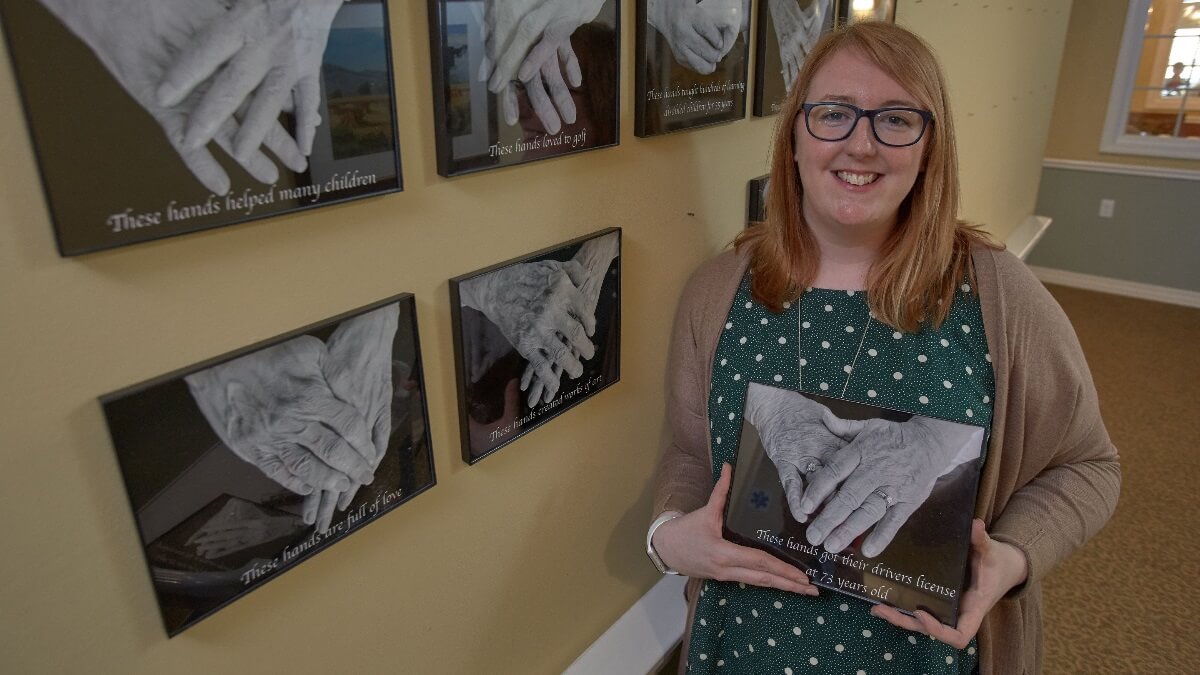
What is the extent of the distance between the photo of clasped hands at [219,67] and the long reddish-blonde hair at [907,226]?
2.22 ft

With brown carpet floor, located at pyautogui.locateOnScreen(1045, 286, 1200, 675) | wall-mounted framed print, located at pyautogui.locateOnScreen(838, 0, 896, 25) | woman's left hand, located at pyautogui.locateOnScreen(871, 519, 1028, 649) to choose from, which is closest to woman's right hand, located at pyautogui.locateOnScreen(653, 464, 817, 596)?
woman's left hand, located at pyautogui.locateOnScreen(871, 519, 1028, 649)

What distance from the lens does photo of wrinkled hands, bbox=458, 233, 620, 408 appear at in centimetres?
90

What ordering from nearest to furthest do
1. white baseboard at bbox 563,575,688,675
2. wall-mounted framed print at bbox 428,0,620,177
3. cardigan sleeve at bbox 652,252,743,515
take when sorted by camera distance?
wall-mounted framed print at bbox 428,0,620,177 → cardigan sleeve at bbox 652,252,743,515 → white baseboard at bbox 563,575,688,675

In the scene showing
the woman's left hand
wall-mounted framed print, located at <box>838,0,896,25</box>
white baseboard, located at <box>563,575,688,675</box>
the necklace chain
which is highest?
wall-mounted framed print, located at <box>838,0,896,25</box>

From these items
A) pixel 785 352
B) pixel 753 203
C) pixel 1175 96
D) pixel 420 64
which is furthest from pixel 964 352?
pixel 1175 96

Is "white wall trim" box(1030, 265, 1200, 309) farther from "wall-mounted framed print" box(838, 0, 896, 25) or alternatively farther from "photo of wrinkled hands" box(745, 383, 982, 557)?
"photo of wrinkled hands" box(745, 383, 982, 557)

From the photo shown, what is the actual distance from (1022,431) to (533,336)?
68cm

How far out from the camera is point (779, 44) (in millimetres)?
1327

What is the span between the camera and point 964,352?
1006mm

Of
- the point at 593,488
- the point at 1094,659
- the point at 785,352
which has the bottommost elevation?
the point at 1094,659

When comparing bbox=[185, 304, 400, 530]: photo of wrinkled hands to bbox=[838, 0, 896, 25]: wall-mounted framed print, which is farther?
bbox=[838, 0, 896, 25]: wall-mounted framed print

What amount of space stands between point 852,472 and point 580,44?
0.63 metres

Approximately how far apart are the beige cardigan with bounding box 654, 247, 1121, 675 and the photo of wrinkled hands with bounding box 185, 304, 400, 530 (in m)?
0.53

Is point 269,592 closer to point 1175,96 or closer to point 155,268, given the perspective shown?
point 155,268
